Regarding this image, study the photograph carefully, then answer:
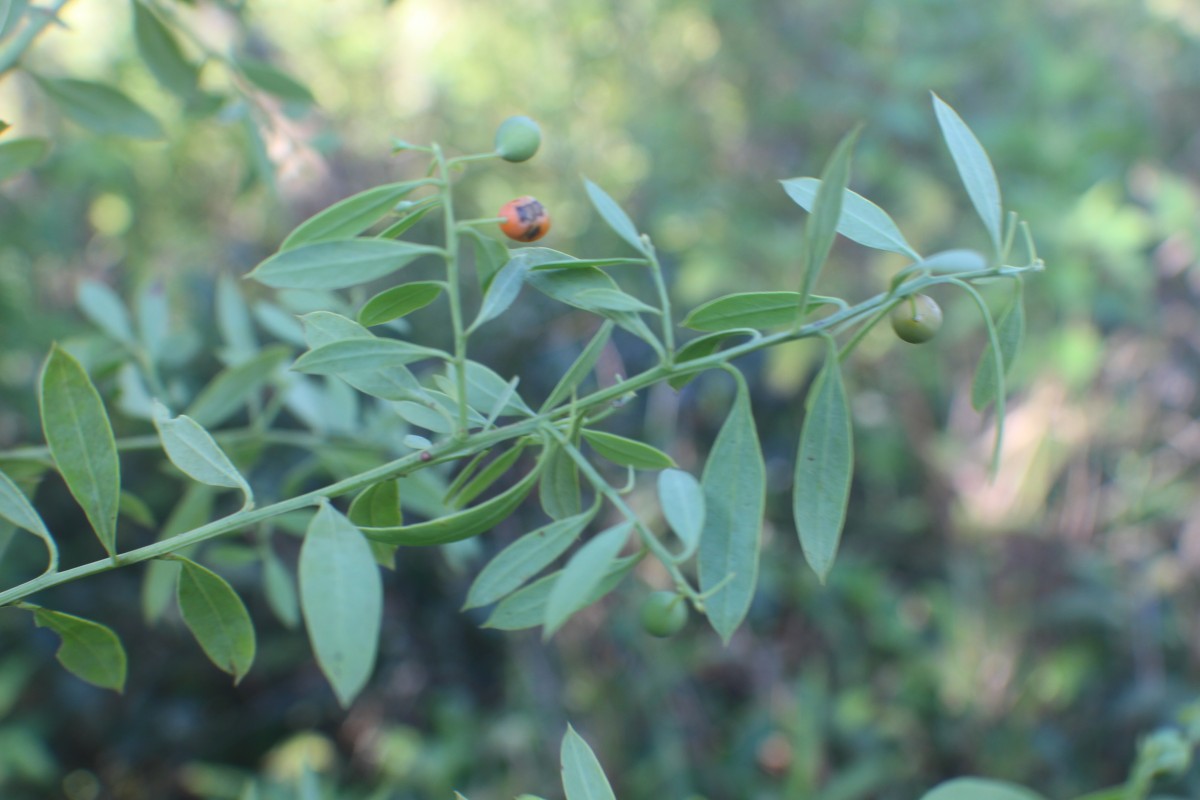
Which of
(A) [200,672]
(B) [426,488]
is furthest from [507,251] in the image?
(A) [200,672]

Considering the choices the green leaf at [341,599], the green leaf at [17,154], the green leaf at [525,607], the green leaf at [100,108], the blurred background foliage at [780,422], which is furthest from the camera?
the blurred background foliage at [780,422]

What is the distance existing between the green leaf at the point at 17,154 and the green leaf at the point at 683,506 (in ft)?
1.34

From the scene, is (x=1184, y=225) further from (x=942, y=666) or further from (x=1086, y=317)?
(x=942, y=666)

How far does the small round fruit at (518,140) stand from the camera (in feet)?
1.22

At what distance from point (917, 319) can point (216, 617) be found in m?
0.29

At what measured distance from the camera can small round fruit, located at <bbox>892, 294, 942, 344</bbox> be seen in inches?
13.9

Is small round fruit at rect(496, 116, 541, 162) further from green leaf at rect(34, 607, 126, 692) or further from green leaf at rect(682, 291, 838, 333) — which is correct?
green leaf at rect(34, 607, 126, 692)

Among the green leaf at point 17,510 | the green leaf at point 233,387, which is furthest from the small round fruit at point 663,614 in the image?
the green leaf at point 233,387

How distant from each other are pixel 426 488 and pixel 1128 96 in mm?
1745

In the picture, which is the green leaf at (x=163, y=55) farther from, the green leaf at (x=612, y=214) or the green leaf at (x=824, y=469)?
the green leaf at (x=824, y=469)

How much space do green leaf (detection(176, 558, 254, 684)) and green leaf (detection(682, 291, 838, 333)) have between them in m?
0.21

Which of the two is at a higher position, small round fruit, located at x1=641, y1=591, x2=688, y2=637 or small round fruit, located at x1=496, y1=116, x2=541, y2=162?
small round fruit, located at x1=496, y1=116, x2=541, y2=162

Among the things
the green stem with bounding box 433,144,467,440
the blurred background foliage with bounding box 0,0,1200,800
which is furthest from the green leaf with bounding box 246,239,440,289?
the blurred background foliage with bounding box 0,0,1200,800

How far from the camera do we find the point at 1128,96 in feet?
5.95
